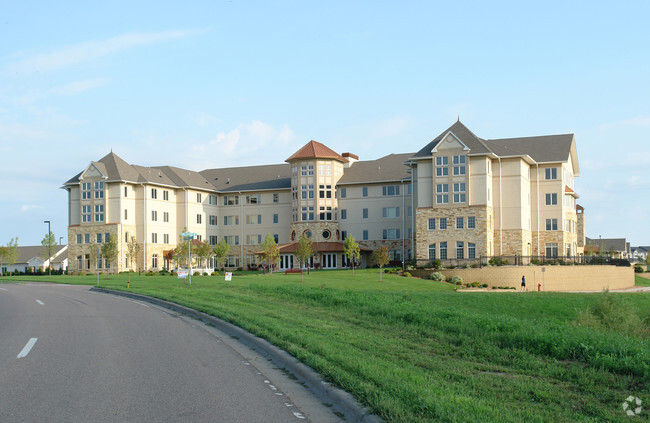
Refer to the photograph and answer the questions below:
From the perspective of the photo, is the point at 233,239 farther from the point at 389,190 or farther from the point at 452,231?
the point at 452,231

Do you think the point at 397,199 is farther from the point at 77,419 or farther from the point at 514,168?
the point at 77,419

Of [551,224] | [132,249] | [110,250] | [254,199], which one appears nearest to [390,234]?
[551,224]

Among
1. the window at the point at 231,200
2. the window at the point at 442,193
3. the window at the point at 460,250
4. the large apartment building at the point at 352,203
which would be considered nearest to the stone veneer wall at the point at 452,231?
the large apartment building at the point at 352,203

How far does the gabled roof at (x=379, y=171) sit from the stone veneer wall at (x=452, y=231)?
33.6 feet

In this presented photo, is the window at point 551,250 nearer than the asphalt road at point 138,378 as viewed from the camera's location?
No

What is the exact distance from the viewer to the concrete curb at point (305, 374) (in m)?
7.71

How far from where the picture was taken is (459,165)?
6034cm

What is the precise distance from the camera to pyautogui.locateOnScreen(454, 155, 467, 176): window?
60.3 m

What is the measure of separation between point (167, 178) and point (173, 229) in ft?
20.5

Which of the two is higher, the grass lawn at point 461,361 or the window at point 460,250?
the window at point 460,250

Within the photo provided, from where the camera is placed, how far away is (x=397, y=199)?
71000mm

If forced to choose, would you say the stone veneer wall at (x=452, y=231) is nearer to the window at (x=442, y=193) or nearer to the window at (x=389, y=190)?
the window at (x=442, y=193)

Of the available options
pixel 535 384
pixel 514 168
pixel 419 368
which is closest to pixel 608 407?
pixel 535 384
